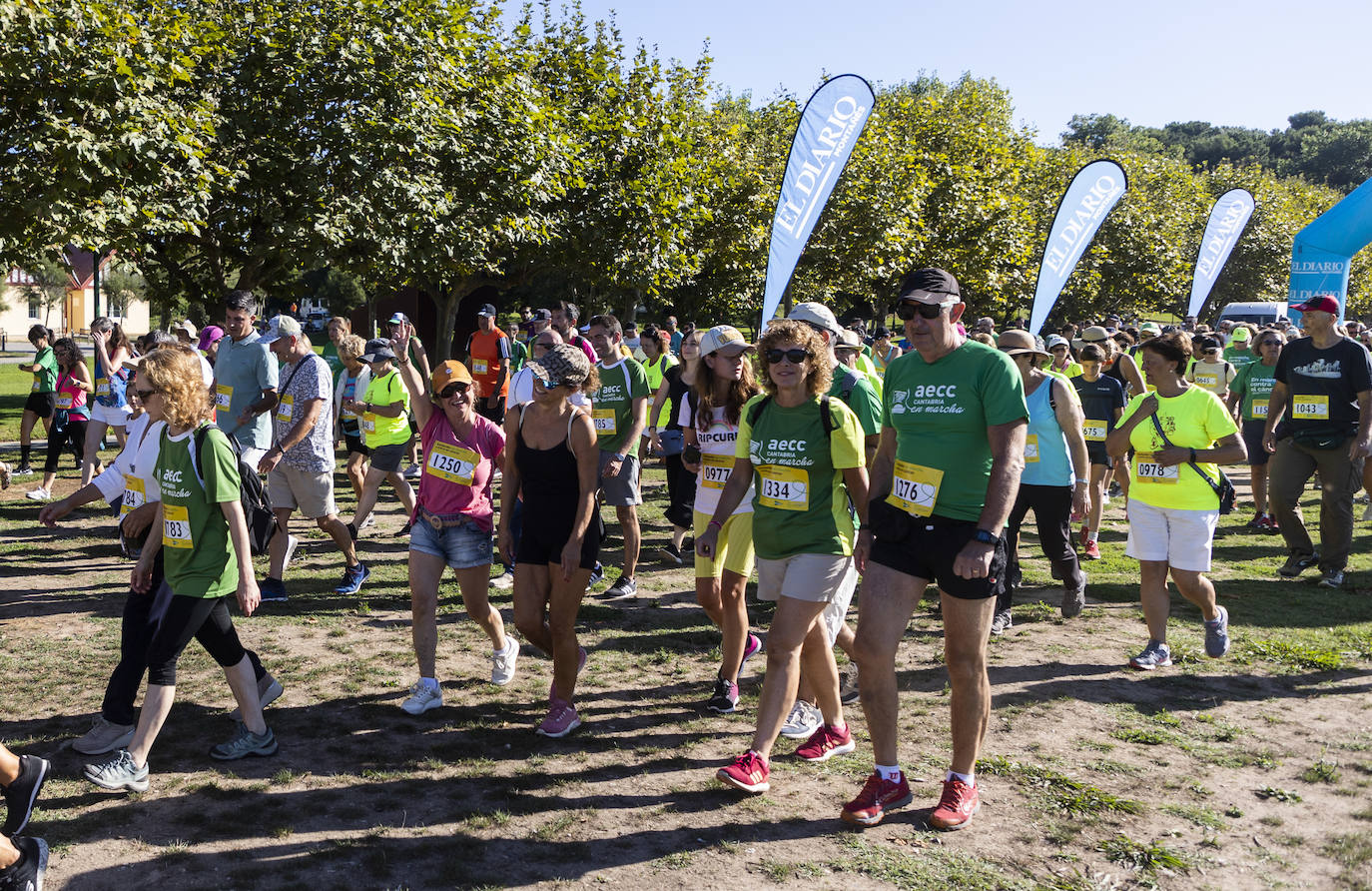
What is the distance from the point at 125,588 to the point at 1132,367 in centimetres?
819

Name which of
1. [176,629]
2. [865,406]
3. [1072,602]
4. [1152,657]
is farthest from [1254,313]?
[176,629]

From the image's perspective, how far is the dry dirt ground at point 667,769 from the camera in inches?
152

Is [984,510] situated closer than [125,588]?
Yes

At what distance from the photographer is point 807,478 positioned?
4.41 meters

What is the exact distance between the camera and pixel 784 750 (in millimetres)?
4977

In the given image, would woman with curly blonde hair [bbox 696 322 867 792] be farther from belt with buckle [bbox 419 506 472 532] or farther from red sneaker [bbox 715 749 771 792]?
belt with buckle [bbox 419 506 472 532]

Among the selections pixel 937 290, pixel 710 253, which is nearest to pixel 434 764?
pixel 937 290

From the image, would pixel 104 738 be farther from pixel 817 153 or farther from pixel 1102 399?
pixel 1102 399

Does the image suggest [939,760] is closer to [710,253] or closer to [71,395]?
[71,395]

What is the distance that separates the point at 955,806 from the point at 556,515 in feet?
7.02

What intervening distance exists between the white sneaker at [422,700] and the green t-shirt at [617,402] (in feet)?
9.14

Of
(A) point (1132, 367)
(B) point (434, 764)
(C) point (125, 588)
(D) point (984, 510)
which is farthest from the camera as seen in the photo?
(A) point (1132, 367)

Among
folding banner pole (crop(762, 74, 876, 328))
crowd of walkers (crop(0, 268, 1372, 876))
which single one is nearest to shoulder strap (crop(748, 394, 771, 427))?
crowd of walkers (crop(0, 268, 1372, 876))

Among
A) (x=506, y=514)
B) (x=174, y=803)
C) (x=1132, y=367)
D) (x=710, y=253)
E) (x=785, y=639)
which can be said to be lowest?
(x=174, y=803)
